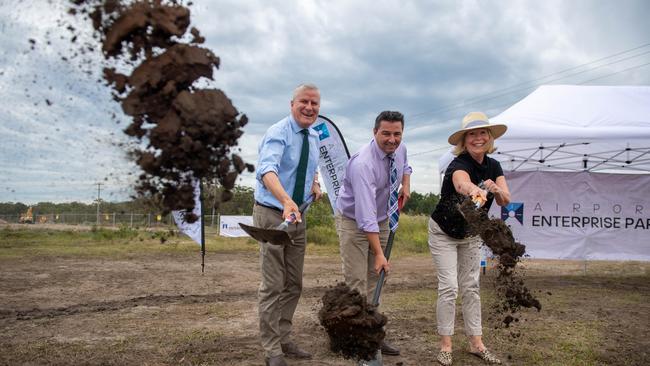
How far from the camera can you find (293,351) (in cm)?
443

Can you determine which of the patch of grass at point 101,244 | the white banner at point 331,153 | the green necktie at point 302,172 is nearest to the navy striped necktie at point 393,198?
the green necktie at point 302,172

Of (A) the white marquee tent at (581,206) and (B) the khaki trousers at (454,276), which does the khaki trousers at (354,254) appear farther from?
(A) the white marquee tent at (581,206)

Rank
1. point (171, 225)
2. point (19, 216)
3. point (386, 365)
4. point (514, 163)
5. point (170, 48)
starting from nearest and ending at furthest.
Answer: point (170, 48) < point (171, 225) < point (386, 365) < point (514, 163) < point (19, 216)

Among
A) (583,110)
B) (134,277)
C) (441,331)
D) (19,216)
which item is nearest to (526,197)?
(583,110)

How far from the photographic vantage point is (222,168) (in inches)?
123

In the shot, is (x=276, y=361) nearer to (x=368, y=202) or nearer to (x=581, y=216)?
(x=368, y=202)

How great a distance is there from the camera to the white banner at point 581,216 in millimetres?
9898

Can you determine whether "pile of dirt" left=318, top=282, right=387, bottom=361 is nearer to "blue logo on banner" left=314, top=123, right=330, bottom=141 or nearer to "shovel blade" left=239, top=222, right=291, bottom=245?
"shovel blade" left=239, top=222, right=291, bottom=245

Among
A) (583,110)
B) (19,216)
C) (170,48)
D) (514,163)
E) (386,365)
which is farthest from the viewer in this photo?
(19,216)

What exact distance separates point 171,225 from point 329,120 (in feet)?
14.7

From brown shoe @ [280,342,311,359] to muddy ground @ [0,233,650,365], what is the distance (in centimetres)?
11

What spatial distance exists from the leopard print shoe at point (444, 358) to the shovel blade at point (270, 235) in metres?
1.76

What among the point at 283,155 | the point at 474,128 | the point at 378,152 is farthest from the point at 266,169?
the point at 474,128

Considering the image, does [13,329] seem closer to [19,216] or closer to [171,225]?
[171,225]
